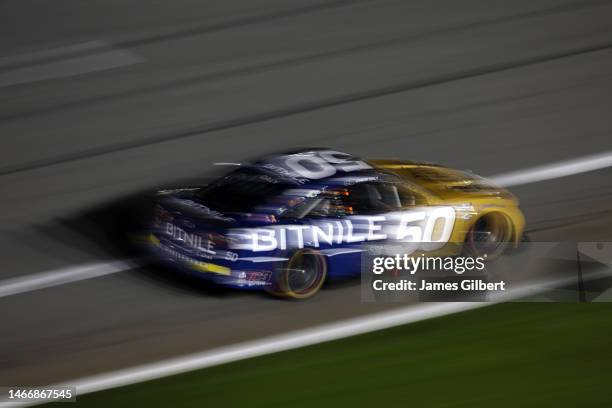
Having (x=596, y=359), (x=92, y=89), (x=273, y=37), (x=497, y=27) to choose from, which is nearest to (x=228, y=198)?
(x=596, y=359)

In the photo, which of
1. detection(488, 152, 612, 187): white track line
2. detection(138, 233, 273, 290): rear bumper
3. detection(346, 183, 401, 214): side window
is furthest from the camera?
detection(488, 152, 612, 187): white track line

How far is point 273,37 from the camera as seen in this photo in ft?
50.9

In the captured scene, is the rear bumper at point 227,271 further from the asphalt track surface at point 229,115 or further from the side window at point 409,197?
the side window at point 409,197

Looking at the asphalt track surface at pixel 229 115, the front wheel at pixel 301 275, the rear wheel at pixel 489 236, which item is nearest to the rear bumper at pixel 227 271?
the front wheel at pixel 301 275

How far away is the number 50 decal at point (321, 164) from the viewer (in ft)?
31.9

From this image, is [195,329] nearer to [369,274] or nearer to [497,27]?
[369,274]

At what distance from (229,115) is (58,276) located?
425 centimetres

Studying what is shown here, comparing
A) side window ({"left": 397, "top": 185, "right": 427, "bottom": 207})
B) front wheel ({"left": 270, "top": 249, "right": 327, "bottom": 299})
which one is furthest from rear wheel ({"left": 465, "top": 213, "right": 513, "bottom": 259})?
front wheel ({"left": 270, "top": 249, "right": 327, "bottom": 299})

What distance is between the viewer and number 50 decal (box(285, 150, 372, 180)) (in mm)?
9719

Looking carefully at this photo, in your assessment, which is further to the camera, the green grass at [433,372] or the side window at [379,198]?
the side window at [379,198]

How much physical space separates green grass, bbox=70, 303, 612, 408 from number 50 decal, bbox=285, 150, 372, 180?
1.60 meters

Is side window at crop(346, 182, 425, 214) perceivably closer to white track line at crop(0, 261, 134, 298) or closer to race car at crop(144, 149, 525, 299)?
race car at crop(144, 149, 525, 299)

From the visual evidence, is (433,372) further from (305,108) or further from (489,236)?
(305,108)

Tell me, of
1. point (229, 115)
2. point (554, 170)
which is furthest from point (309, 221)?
point (229, 115)
